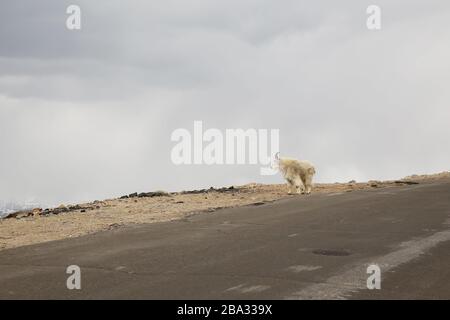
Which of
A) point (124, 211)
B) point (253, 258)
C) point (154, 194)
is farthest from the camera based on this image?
point (154, 194)

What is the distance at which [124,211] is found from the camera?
20.9 metres

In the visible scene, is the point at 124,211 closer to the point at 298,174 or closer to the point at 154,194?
the point at 154,194

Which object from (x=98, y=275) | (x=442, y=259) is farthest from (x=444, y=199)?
(x=98, y=275)

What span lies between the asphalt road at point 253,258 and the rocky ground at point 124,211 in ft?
4.84

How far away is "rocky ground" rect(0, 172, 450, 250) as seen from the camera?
16.8 metres

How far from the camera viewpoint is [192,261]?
11570mm

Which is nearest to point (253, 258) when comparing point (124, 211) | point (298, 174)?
point (124, 211)

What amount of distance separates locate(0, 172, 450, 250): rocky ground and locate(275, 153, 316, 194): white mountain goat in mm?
641

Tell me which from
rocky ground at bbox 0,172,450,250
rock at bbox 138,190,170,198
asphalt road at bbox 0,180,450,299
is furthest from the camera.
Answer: rock at bbox 138,190,170,198

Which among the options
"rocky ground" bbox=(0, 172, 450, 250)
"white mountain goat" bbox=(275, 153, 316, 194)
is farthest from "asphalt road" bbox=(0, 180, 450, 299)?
"white mountain goat" bbox=(275, 153, 316, 194)

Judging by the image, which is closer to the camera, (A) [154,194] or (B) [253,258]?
(B) [253,258]

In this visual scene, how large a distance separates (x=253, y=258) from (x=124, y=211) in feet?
32.5

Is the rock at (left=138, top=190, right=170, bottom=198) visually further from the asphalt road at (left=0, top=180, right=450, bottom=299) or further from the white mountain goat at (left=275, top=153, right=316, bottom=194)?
the asphalt road at (left=0, top=180, right=450, bottom=299)
